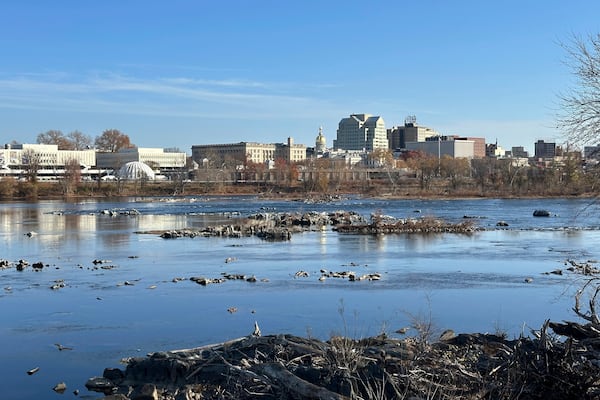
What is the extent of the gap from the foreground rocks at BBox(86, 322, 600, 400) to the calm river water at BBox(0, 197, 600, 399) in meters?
0.82

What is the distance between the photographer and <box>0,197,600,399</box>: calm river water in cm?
1509

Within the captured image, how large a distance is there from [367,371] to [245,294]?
35.6 feet

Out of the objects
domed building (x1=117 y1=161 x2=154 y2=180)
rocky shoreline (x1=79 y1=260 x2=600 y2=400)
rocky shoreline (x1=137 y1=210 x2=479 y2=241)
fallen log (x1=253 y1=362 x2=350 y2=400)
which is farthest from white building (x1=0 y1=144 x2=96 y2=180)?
fallen log (x1=253 y1=362 x2=350 y2=400)

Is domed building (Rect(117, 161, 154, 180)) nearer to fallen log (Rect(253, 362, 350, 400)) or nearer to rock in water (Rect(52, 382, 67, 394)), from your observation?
rock in water (Rect(52, 382, 67, 394))

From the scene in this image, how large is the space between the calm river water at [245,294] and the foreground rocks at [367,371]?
2.69 ft

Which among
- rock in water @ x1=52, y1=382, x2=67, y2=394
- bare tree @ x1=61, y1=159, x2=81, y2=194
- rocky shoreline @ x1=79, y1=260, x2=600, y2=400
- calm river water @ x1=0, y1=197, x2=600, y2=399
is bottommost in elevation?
rock in water @ x1=52, y1=382, x2=67, y2=394

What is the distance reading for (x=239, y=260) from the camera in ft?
95.6

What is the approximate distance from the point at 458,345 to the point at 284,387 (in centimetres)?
495

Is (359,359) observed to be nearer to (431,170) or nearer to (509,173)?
(509,173)

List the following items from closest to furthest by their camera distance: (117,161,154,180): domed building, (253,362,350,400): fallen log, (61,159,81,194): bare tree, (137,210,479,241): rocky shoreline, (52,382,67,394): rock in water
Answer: (253,362,350,400): fallen log, (52,382,67,394): rock in water, (137,210,479,241): rocky shoreline, (61,159,81,194): bare tree, (117,161,154,180): domed building

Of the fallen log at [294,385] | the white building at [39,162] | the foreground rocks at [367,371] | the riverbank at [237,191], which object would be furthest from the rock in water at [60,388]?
the white building at [39,162]

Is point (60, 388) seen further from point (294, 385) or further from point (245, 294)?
point (245, 294)

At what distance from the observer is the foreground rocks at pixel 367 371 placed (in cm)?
893

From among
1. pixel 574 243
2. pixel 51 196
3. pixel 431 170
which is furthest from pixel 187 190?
pixel 574 243
